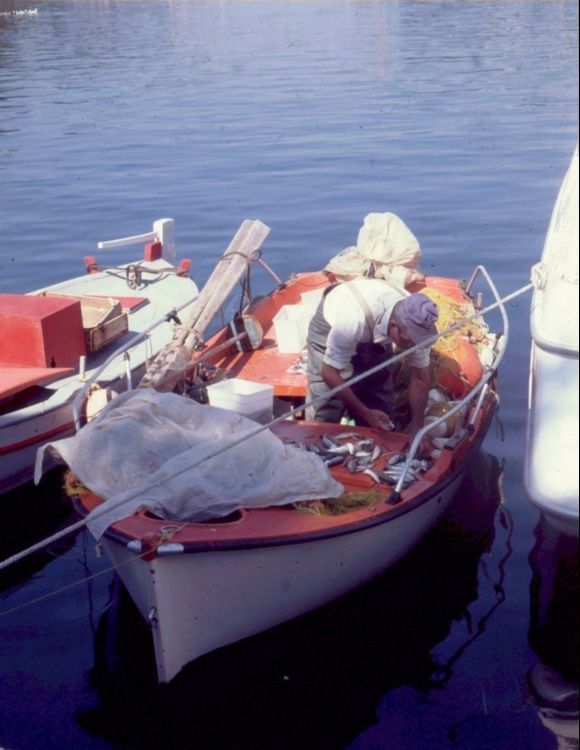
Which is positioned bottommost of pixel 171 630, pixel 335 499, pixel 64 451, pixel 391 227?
pixel 171 630

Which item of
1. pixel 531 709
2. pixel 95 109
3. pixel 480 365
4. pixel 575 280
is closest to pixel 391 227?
pixel 480 365

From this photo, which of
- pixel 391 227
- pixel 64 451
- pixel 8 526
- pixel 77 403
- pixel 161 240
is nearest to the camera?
pixel 64 451

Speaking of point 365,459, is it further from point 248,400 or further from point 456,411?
point 248,400

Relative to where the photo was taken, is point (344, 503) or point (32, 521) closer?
point (344, 503)

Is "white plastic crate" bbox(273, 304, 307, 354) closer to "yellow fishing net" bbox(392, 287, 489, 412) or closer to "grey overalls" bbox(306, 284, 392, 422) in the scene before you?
"yellow fishing net" bbox(392, 287, 489, 412)

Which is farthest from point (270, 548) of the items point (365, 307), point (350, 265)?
point (350, 265)

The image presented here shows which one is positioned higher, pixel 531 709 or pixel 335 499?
pixel 335 499

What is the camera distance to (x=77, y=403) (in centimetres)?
662

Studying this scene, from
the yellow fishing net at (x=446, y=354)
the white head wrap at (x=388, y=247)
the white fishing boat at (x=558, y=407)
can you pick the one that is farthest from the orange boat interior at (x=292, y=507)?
the white fishing boat at (x=558, y=407)

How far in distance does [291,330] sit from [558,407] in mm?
4316

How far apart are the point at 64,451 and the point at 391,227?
13.7 ft

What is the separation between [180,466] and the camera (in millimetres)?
5508

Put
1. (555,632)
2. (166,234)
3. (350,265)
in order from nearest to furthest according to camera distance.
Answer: (555,632) < (350,265) < (166,234)

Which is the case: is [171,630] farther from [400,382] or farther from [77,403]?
[400,382]
